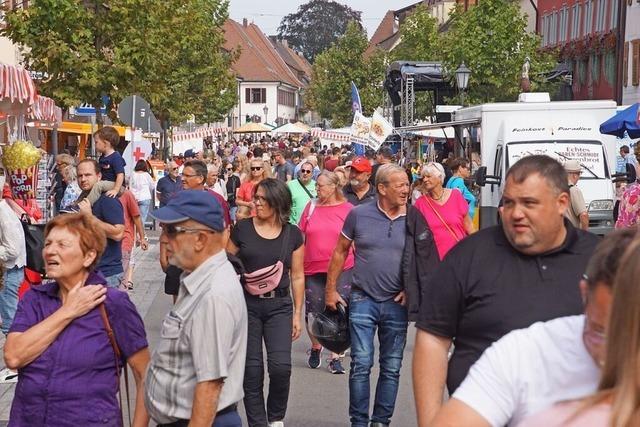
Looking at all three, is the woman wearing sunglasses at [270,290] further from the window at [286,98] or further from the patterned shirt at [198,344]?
the window at [286,98]

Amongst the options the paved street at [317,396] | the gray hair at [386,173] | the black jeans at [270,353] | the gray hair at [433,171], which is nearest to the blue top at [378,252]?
the gray hair at [386,173]

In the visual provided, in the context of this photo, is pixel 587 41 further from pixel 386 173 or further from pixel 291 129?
pixel 386 173

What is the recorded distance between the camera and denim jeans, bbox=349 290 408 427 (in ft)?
26.7

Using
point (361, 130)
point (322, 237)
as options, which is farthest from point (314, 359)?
point (361, 130)

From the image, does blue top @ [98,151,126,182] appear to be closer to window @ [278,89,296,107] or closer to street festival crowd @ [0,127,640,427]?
street festival crowd @ [0,127,640,427]

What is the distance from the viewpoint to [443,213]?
1028cm

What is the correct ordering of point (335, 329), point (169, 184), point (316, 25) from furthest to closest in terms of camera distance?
1. point (316, 25)
2. point (169, 184)
3. point (335, 329)

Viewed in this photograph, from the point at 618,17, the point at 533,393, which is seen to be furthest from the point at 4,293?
the point at 618,17

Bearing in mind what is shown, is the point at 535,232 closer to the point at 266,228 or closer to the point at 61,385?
the point at 61,385

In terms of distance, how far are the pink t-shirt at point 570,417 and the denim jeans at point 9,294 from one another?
26.0 ft

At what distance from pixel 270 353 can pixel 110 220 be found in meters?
2.41

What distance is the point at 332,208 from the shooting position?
10398mm

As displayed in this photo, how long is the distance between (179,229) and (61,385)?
2.21 ft

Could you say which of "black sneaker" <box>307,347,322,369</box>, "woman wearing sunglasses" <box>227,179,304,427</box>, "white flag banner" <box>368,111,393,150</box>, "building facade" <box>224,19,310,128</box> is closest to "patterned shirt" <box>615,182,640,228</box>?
"black sneaker" <box>307,347,322,369</box>
